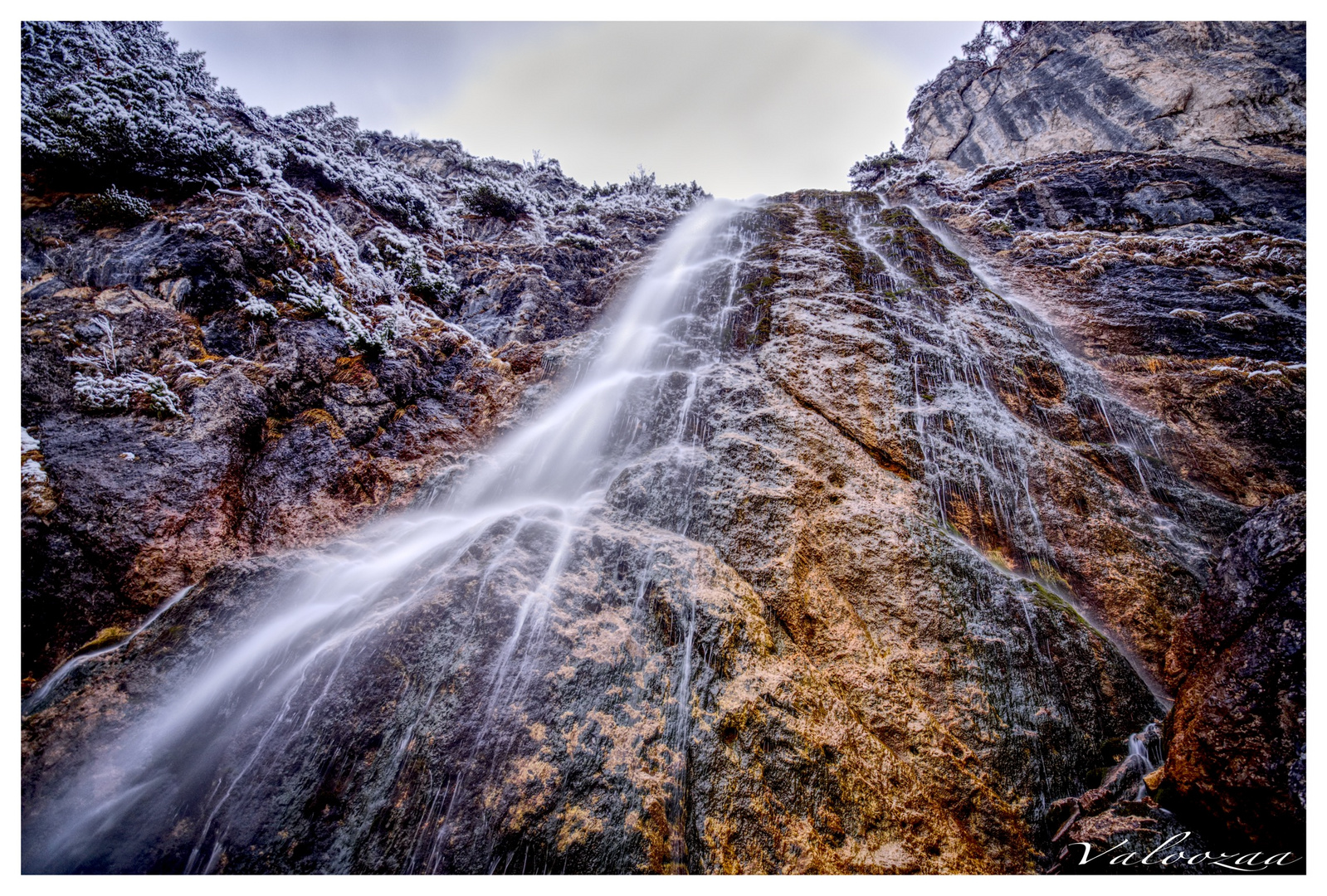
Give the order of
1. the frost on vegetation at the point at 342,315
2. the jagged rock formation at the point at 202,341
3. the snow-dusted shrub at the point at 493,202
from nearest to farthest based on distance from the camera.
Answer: the jagged rock formation at the point at 202,341
the frost on vegetation at the point at 342,315
the snow-dusted shrub at the point at 493,202

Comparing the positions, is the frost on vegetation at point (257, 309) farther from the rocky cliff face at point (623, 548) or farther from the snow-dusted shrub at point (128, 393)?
the snow-dusted shrub at point (128, 393)

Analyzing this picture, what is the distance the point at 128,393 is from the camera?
4922mm

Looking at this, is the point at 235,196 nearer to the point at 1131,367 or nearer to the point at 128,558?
the point at 128,558

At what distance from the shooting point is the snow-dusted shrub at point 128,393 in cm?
477

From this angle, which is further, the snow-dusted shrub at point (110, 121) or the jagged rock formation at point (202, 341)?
the snow-dusted shrub at point (110, 121)

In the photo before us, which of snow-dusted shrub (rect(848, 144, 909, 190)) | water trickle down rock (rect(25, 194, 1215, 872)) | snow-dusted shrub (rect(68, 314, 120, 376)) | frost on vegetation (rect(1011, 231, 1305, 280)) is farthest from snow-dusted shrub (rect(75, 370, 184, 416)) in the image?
snow-dusted shrub (rect(848, 144, 909, 190))

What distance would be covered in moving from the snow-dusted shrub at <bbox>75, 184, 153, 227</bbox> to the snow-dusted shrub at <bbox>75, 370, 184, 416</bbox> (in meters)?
3.22

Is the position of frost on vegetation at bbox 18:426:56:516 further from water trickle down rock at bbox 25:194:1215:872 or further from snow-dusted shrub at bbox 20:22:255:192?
snow-dusted shrub at bbox 20:22:255:192

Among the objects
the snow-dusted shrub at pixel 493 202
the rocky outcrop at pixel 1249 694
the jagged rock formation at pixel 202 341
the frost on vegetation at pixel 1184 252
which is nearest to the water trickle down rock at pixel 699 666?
the rocky outcrop at pixel 1249 694

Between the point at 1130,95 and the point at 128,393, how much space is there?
91.3 ft

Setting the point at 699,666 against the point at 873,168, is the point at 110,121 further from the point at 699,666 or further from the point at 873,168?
the point at 873,168

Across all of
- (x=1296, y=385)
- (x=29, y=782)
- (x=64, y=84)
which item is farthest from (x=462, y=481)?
(x=1296, y=385)

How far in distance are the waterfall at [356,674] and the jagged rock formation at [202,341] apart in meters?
0.81

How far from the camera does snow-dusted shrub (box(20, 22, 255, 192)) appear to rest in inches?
249
